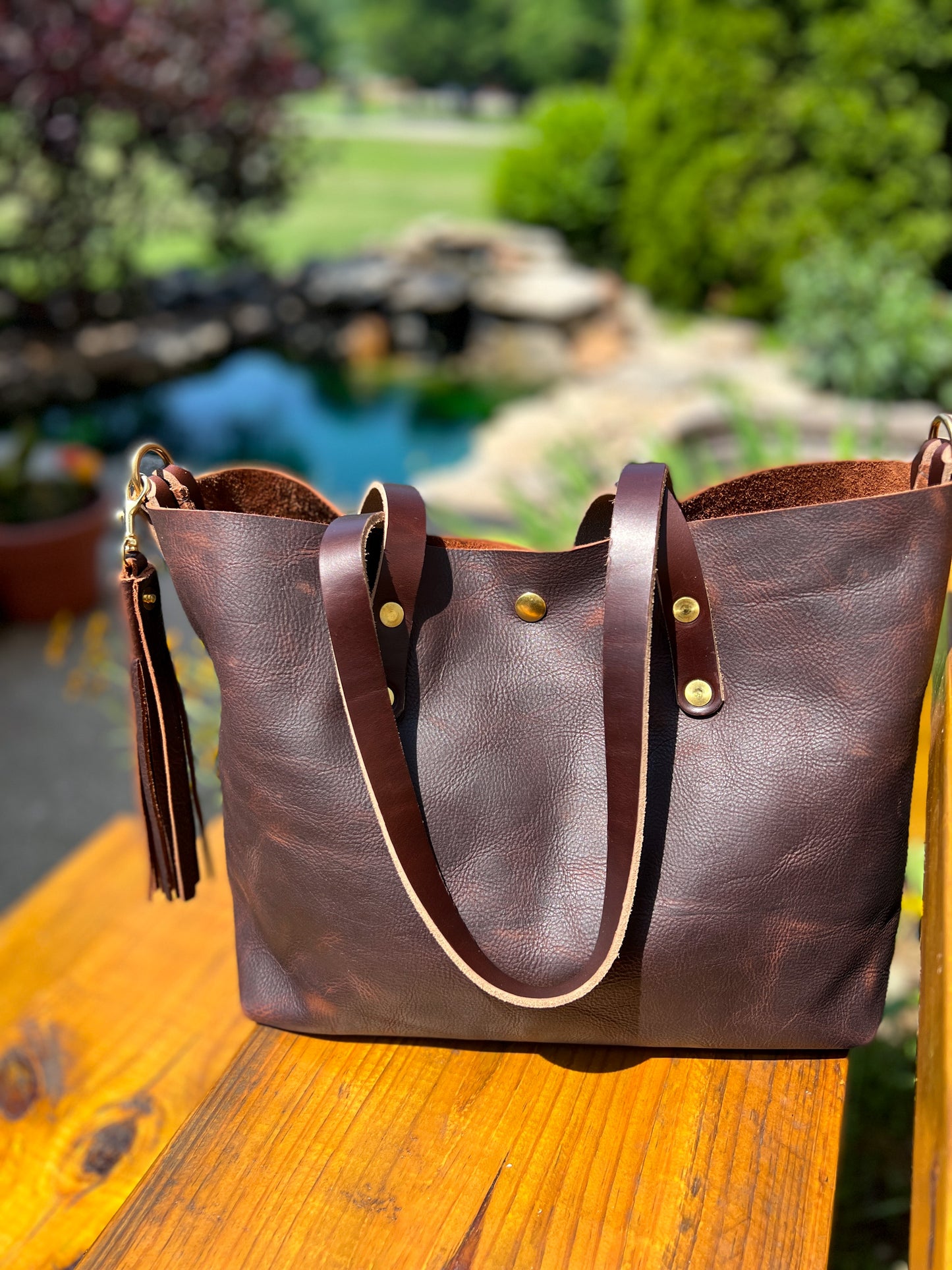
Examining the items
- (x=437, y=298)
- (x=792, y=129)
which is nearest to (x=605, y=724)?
(x=792, y=129)

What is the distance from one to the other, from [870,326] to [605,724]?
Result: 18.2 ft

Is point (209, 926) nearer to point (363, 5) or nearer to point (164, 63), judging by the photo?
point (164, 63)

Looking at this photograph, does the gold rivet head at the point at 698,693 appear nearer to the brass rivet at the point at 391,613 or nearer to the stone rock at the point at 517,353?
the brass rivet at the point at 391,613

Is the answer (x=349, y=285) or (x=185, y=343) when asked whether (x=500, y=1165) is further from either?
(x=349, y=285)

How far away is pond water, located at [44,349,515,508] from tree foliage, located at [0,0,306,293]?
3.62ft

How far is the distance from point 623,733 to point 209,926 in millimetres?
1027

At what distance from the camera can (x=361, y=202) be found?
17484 mm

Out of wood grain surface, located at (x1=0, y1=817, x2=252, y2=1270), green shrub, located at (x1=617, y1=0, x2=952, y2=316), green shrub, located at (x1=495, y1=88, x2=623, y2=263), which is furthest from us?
green shrub, located at (x1=495, y1=88, x2=623, y2=263)

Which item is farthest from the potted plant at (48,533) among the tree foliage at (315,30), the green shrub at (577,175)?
the tree foliage at (315,30)

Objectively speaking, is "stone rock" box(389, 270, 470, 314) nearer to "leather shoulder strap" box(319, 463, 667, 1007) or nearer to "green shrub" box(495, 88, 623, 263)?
"green shrub" box(495, 88, 623, 263)

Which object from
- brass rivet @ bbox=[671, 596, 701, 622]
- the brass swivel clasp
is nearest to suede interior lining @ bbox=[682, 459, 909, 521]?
brass rivet @ bbox=[671, 596, 701, 622]

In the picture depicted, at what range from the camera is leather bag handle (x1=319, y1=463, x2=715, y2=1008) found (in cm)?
86

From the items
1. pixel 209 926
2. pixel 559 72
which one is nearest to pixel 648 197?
pixel 209 926

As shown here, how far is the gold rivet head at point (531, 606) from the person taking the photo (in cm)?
93
